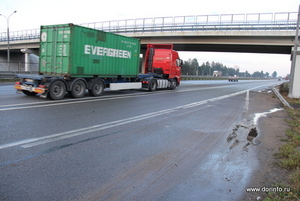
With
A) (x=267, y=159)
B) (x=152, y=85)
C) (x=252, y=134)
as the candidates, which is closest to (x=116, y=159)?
(x=267, y=159)

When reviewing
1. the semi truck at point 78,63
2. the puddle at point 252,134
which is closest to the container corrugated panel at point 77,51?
the semi truck at point 78,63

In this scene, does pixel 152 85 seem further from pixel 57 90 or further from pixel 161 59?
pixel 57 90

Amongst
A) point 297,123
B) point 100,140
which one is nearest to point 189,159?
point 100,140

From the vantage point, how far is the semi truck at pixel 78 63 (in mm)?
11664

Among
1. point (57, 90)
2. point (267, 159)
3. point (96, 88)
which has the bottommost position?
point (267, 159)

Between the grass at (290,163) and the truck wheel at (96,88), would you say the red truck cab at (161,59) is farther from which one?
the grass at (290,163)

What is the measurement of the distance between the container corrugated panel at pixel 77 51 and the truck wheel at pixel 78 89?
42cm

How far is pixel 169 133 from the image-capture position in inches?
266

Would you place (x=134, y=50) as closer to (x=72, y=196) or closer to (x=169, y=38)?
(x=72, y=196)

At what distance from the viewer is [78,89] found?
12750 millimetres

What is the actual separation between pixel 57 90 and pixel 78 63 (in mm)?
1758

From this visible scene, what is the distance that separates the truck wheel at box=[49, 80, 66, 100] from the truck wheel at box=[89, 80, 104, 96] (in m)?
1.92

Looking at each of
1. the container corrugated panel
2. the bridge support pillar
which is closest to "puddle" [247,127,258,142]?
the container corrugated panel

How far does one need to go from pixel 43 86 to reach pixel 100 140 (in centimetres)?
681
